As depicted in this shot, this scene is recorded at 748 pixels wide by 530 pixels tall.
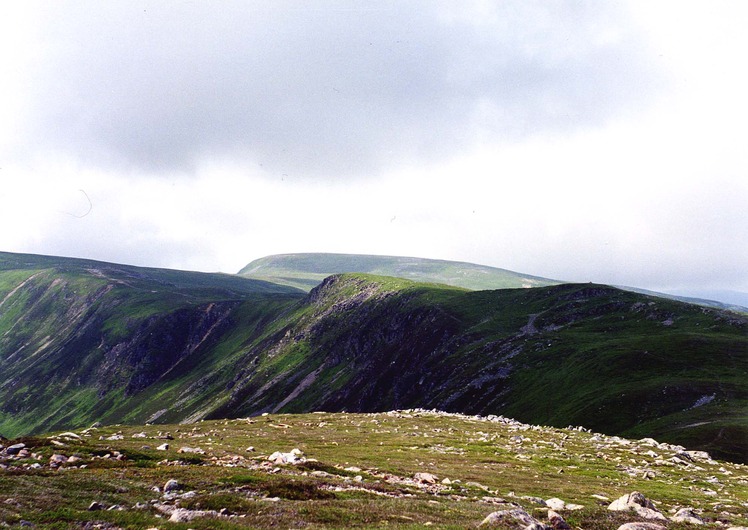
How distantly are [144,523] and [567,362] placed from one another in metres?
112

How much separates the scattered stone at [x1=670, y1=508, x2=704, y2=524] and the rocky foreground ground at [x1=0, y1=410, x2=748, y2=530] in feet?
0.20

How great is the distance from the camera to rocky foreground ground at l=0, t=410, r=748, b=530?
19.3 metres

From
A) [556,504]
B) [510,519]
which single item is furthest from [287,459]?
[510,519]

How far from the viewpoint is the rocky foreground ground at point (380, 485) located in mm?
19328

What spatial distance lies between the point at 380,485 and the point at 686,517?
18.7m

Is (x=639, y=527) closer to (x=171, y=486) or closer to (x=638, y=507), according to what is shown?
(x=638, y=507)

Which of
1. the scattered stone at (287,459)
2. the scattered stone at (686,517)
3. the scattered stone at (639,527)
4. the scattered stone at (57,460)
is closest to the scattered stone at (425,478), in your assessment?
the scattered stone at (287,459)

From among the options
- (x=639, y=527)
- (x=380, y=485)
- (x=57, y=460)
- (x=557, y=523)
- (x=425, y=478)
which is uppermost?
(x=639, y=527)

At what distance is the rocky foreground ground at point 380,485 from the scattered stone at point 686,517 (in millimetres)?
61

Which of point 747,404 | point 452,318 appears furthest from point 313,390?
point 747,404

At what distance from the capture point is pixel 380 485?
1176 inches

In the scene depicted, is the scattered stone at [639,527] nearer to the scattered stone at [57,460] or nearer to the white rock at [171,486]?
the white rock at [171,486]

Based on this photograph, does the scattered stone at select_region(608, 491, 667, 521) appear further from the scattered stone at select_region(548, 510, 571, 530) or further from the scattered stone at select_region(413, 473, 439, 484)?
the scattered stone at select_region(413, 473, 439, 484)

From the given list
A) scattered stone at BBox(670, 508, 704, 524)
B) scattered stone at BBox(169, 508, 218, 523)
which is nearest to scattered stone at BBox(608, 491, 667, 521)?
scattered stone at BBox(670, 508, 704, 524)
